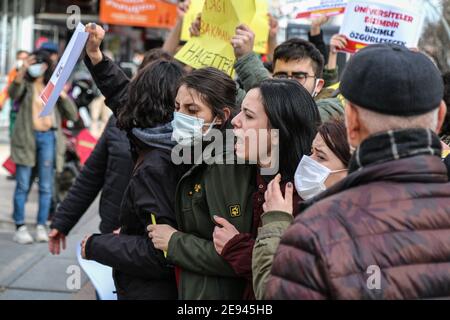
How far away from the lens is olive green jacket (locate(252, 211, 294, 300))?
202 centimetres

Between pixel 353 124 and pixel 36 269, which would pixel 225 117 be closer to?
pixel 353 124

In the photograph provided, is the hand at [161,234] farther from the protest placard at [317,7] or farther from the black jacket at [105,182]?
the protest placard at [317,7]

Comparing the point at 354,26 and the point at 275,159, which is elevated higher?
the point at 354,26

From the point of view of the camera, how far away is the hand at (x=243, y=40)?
11.4 ft

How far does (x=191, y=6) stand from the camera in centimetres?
523

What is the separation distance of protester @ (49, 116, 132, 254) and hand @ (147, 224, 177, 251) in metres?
1.03

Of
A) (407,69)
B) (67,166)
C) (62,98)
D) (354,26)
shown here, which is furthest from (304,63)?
(67,166)

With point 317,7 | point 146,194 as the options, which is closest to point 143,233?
point 146,194

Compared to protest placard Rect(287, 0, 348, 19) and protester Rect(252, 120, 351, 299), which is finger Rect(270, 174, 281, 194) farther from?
protest placard Rect(287, 0, 348, 19)

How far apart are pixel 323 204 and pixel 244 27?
2.11 m

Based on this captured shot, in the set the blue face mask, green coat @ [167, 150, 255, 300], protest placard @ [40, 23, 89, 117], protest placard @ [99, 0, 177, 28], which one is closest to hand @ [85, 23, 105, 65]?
protest placard @ [40, 23, 89, 117]

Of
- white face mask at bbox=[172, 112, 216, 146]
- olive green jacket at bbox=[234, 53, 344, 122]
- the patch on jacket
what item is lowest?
the patch on jacket
